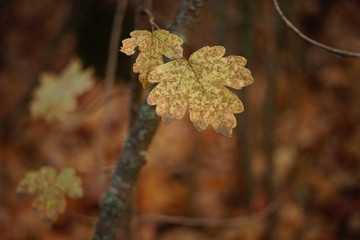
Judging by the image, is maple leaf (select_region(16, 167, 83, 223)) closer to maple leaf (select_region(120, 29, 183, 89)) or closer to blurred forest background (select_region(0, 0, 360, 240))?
maple leaf (select_region(120, 29, 183, 89))

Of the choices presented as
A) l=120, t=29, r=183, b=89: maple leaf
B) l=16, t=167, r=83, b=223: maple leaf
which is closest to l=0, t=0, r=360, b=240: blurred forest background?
l=16, t=167, r=83, b=223: maple leaf

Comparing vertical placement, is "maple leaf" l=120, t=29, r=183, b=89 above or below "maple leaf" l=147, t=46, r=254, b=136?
above

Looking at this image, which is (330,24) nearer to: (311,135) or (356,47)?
(356,47)

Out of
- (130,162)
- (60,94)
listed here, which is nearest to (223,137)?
(60,94)

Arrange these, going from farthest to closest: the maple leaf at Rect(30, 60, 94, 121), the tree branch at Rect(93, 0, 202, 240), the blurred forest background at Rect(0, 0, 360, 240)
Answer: the blurred forest background at Rect(0, 0, 360, 240)
the maple leaf at Rect(30, 60, 94, 121)
the tree branch at Rect(93, 0, 202, 240)

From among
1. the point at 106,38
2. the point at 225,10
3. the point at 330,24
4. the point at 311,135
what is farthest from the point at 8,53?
the point at 330,24

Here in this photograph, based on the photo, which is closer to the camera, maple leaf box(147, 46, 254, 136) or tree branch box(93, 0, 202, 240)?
maple leaf box(147, 46, 254, 136)

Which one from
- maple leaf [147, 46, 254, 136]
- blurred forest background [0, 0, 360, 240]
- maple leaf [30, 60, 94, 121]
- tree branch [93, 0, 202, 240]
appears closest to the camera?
maple leaf [147, 46, 254, 136]
